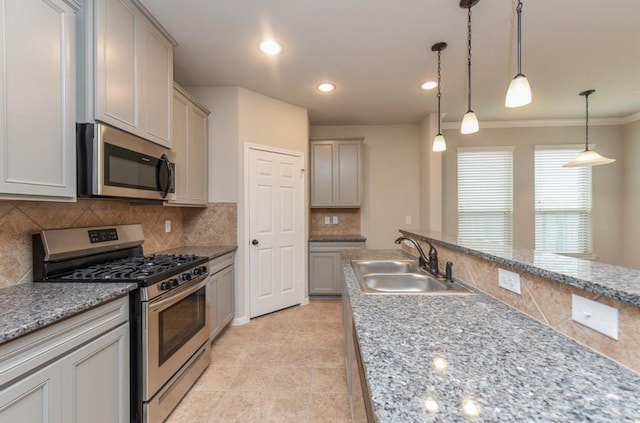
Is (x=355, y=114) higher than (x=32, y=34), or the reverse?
(x=355, y=114)

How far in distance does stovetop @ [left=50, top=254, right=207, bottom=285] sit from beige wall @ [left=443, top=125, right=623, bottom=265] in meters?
3.99

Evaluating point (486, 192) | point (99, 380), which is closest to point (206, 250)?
point (99, 380)

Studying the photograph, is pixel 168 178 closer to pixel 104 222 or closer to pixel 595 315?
pixel 104 222

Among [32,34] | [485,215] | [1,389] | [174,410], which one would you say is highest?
[32,34]

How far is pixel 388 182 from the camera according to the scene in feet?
15.2


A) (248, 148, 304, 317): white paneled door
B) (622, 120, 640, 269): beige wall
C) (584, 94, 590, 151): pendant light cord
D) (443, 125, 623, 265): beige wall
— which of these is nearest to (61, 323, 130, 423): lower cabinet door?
(248, 148, 304, 317): white paneled door

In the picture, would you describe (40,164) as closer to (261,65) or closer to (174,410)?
(174,410)

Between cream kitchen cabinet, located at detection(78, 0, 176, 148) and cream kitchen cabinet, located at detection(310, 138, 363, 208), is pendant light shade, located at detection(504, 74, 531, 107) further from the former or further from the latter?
cream kitchen cabinet, located at detection(310, 138, 363, 208)

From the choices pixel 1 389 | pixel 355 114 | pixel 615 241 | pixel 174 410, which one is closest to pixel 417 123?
pixel 355 114

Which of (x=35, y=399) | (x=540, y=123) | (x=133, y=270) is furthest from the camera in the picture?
(x=540, y=123)

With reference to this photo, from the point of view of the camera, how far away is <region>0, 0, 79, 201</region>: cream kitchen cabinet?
121 cm

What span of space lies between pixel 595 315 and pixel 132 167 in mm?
2331

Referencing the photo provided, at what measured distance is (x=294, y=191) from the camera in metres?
3.71

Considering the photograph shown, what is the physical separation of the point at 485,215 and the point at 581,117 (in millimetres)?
2041
